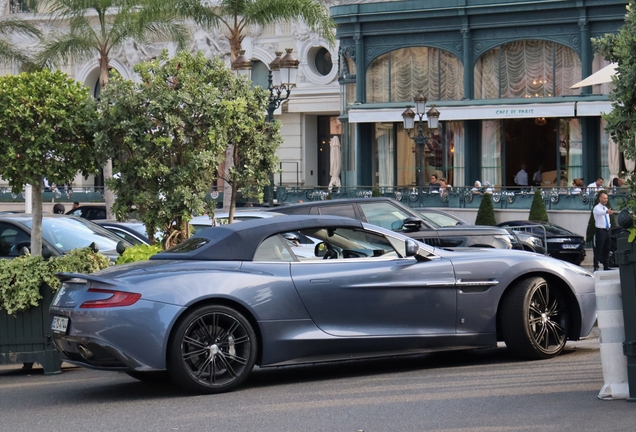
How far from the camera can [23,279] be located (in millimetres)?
10242

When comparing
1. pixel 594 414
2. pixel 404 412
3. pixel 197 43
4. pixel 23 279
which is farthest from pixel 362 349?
pixel 197 43

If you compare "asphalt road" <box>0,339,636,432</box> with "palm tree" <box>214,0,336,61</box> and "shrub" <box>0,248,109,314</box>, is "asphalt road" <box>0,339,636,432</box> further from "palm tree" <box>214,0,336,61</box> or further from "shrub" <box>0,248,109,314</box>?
"palm tree" <box>214,0,336,61</box>

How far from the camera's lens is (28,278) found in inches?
403

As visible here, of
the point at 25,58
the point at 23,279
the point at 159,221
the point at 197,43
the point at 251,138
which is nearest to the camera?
the point at 23,279

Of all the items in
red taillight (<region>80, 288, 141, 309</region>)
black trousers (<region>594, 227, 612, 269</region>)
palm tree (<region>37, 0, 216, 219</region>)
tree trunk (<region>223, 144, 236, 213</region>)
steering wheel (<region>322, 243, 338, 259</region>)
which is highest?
palm tree (<region>37, 0, 216, 219</region>)

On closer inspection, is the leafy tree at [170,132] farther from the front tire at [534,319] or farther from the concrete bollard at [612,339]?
the concrete bollard at [612,339]

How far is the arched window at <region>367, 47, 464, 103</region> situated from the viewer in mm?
40938

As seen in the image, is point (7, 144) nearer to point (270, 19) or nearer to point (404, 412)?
point (404, 412)

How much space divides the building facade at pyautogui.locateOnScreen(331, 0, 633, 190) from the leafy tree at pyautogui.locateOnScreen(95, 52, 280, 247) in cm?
2720

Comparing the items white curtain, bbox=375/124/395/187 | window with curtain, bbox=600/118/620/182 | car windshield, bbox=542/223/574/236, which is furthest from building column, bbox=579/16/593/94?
car windshield, bbox=542/223/574/236

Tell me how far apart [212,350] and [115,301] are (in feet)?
2.80

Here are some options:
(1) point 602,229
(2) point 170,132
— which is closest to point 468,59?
(1) point 602,229

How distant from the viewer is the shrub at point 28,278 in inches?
402

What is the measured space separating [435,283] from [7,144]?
14.9ft
